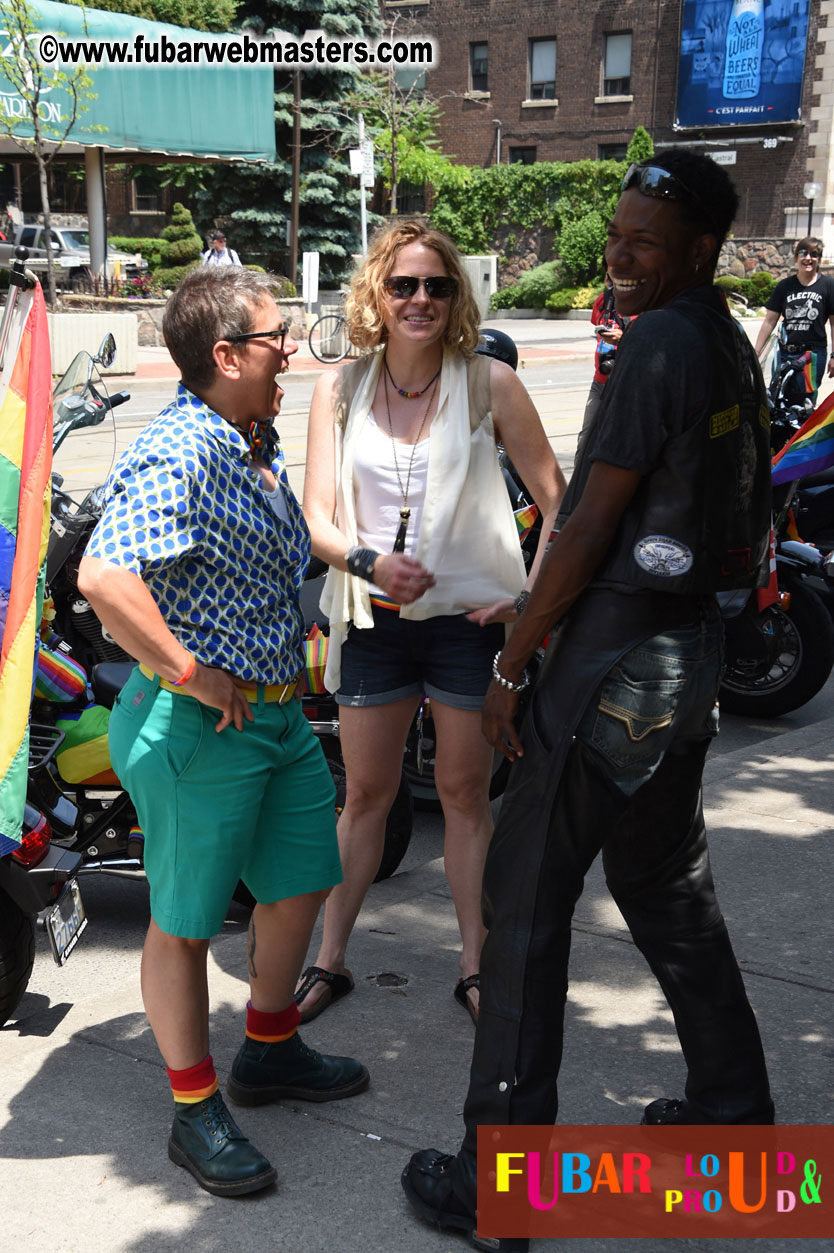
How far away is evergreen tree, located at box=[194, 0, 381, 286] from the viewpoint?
33.0 m

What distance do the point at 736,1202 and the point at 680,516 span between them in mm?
1377

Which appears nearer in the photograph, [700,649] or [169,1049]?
[700,649]

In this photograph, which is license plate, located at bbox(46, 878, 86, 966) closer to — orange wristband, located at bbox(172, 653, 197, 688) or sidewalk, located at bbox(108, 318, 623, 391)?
A: orange wristband, located at bbox(172, 653, 197, 688)

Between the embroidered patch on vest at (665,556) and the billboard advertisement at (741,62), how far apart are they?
1678 inches

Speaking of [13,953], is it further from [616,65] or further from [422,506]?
[616,65]

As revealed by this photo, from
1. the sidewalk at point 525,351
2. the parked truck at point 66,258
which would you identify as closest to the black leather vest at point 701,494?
the sidewalk at point 525,351

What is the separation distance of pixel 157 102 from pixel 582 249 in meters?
19.0

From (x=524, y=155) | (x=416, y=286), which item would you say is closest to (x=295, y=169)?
(x=524, y=155)

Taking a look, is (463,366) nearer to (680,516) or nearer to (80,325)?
(680,516)

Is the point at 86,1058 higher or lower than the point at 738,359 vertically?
lower

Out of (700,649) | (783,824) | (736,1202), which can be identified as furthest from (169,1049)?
(783,824)

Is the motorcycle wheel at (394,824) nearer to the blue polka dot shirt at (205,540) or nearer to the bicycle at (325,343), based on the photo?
the blue polka dot shirt at (205,540)

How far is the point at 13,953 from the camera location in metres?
3.42

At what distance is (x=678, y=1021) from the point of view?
9.03 feet
